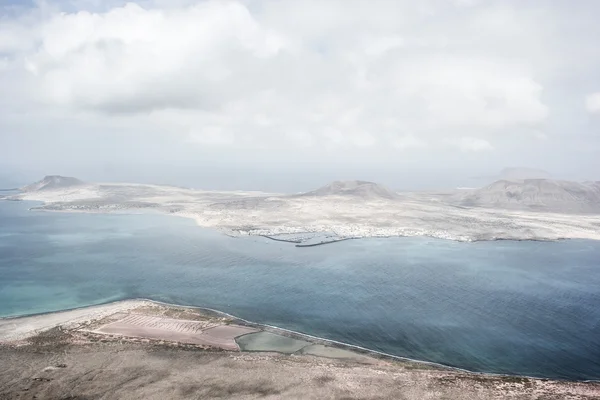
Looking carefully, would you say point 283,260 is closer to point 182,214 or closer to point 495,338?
point 495,338

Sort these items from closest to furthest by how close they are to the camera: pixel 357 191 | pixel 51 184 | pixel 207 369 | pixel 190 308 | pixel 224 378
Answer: pixel 224 378, pixel 207 369, pixel 190 308, pixel 357 191, pixel 51 184

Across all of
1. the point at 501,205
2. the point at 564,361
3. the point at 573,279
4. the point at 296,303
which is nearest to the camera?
the point at 564,361

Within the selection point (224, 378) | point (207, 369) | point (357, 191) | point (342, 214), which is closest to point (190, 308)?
point (207, 369)

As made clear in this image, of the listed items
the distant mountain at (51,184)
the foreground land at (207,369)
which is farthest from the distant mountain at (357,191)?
the distant mountain at (51,184)

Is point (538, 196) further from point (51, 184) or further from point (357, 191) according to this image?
point (51, 184)

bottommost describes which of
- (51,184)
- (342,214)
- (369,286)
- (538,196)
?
(369,286)

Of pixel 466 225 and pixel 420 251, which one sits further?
pixel 466 225

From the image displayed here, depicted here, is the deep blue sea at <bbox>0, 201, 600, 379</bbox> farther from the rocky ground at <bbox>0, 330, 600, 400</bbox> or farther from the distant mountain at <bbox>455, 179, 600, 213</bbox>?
the distant mountain at <bbox>455, 179, 600, 213</bbox>

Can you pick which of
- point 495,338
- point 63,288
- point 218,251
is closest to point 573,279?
point 495,338
